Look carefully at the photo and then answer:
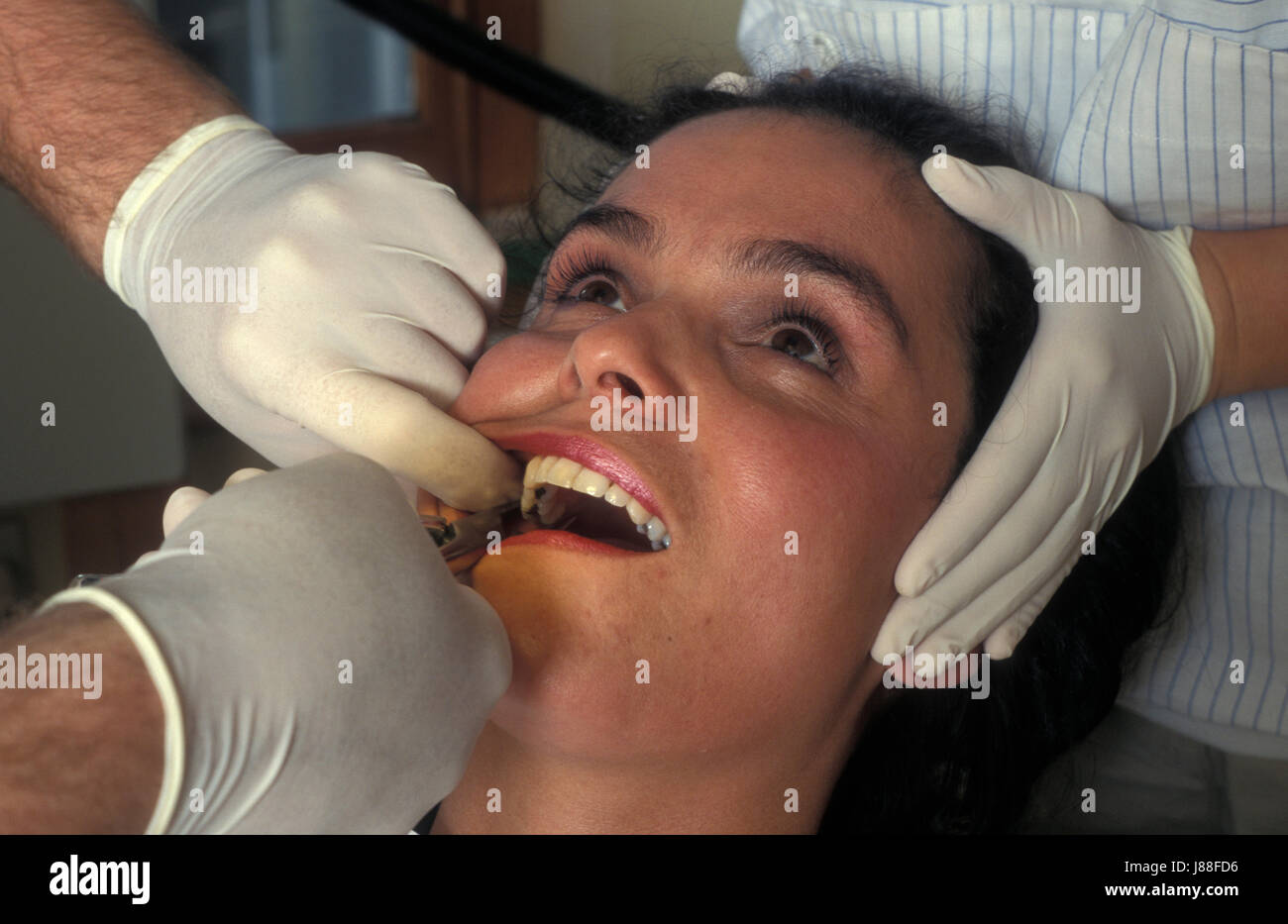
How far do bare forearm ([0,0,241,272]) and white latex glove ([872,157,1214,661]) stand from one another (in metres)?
0.78

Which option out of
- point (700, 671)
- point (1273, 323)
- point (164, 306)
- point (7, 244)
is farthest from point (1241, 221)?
point (7, 244)

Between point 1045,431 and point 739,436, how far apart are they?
319 millimetres

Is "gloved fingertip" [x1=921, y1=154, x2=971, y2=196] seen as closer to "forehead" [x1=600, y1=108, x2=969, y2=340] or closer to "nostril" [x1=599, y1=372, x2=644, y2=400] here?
"forehead" [x1=600, y1=108, x2=969, y2=340]

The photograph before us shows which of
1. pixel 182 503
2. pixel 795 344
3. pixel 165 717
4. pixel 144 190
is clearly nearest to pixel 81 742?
pixel 165 717

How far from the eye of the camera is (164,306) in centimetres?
111

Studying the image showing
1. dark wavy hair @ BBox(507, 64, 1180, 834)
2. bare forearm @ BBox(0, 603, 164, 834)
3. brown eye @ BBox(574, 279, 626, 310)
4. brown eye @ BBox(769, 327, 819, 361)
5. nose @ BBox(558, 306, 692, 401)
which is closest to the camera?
bare forearm @ BBox(0, 603, 164, 834)

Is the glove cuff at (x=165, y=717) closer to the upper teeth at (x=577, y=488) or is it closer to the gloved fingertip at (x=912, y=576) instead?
the upper teeth at (x=577, y=488)

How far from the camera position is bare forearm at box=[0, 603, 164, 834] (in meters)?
0.55

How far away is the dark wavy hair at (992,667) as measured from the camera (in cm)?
118

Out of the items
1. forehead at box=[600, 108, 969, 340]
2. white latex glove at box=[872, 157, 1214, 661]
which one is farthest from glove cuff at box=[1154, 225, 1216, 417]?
forehead at box=[600, 108, 969, 340]

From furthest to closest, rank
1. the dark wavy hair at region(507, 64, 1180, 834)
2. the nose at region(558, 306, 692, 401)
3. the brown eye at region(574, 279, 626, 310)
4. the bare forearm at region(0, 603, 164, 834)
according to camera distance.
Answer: the dark wavy hair at region(507, 64, 1180, 834) < the brown eye at region(574, 279, 626, 310) < the nose at region(558, 306, 692, 401) < the bare forearm at region(0, 603, 164, 834)

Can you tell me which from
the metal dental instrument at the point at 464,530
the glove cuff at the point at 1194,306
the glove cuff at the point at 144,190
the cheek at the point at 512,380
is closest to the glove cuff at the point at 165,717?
the metal dental instrument at the point at 464,530

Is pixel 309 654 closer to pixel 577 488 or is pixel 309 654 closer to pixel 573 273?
pixel 577 488

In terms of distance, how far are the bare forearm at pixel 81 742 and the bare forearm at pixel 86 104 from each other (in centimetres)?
75
